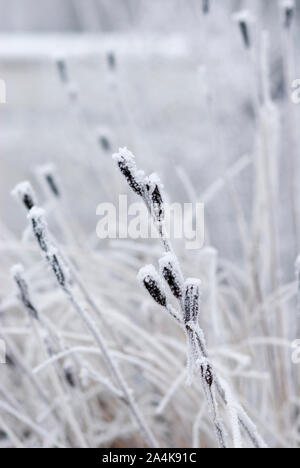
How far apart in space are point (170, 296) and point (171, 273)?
0.13 metres

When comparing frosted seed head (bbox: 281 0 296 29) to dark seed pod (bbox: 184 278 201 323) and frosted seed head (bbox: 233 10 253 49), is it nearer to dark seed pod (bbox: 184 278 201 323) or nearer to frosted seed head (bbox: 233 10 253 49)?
frosted seed head (bbox: 233 10 253 49)

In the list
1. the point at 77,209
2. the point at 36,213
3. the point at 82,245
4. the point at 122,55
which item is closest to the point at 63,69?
the point at 82,245

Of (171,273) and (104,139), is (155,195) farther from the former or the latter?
(104,139)

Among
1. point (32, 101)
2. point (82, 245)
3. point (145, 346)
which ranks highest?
point (32, 101)

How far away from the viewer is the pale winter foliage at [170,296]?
1.00 feet

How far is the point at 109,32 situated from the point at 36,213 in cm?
254

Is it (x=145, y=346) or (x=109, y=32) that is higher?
(x=109, y=32)

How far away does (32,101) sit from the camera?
2018mm

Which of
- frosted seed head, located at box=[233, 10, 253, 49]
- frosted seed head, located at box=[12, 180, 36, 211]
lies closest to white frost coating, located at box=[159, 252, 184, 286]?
frosted seed head, located at box=[12, 180, 36, 211]

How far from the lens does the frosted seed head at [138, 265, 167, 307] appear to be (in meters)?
0.24

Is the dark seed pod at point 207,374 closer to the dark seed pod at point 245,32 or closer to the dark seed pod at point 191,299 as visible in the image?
the dark seed pod at point 191,299

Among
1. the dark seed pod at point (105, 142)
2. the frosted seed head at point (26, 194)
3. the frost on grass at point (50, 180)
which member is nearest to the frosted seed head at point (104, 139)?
the dark seed pod at point (105, 142)
